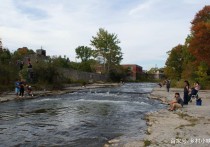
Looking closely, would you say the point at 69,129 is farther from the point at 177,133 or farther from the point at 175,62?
the point at 175,62

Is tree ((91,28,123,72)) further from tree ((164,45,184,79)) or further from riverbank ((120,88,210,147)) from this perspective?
riverbank ((120,88,210,147))

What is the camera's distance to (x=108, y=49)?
10981 centimetres

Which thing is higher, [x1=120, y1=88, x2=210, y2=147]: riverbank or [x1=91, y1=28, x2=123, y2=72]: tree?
[x1=91, y1=28, x2=123, y2=72]: tree

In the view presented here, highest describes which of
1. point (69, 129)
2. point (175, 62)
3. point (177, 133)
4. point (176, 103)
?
point (175, 62)

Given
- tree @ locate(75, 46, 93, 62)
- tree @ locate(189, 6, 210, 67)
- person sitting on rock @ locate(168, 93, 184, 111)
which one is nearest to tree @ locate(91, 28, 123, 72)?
tree @ locate(75, 46, 93, 62)

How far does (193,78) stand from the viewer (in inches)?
2228

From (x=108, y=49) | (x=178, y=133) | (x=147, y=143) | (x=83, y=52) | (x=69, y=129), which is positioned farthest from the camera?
(x=83, y=52)

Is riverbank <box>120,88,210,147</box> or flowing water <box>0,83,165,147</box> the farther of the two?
flowing water <box>0,83,165,147</box>

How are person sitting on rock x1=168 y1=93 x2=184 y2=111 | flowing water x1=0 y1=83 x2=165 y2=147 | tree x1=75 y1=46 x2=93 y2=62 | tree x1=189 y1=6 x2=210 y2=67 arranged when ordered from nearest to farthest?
1. flowing water x1=0 y1=83 x2=165 y2=147
2. person sitting on rock x1=168 y1=93 x2=184 y2=111
3. tree x1=189 y1=6 x2=210 y2=67
4. tree x1=75 y1=46 x2=93 y2=62

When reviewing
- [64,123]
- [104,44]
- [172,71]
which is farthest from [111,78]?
[64,123]

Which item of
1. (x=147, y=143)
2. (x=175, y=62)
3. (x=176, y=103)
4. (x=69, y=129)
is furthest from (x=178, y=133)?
(x=175, y=62)

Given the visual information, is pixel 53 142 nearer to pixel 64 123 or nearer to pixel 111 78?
pixel 64 123

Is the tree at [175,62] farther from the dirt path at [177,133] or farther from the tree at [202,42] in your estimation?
the dirt path at [177,133]

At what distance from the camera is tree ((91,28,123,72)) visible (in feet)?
357
